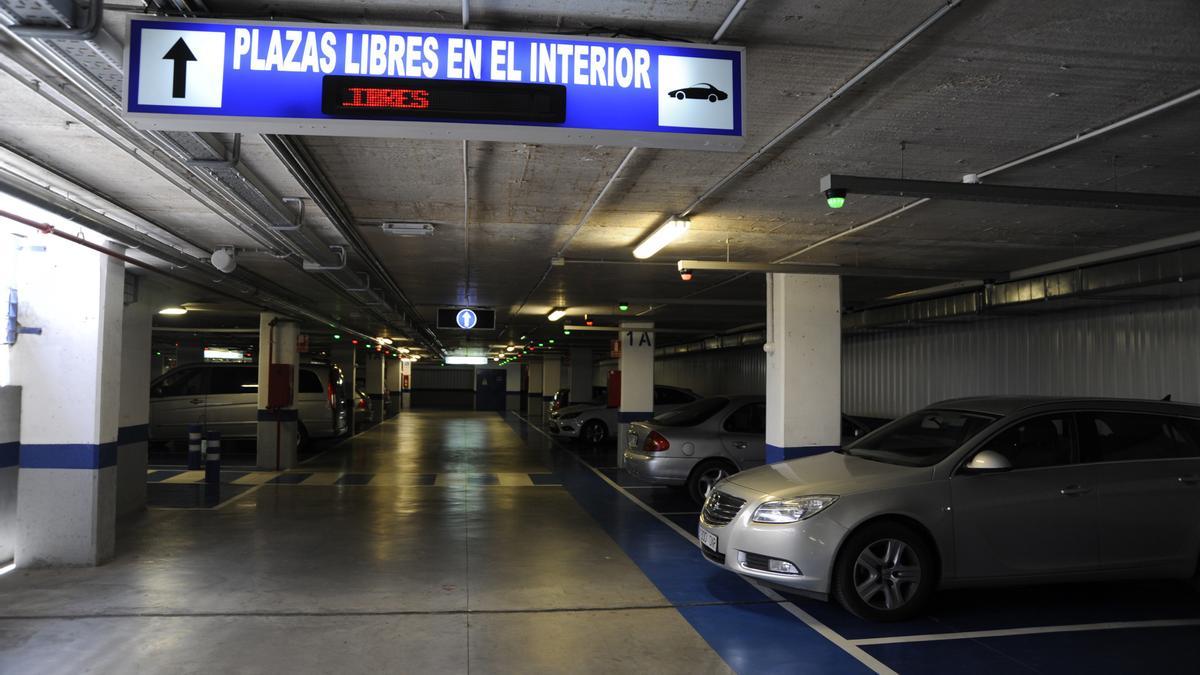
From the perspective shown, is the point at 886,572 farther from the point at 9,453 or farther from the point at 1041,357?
the point at 1041,357

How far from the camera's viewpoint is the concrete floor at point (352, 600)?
14.8 ft

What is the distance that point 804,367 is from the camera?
892 cm

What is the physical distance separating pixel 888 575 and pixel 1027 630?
96 cm

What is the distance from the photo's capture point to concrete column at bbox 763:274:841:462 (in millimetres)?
8820

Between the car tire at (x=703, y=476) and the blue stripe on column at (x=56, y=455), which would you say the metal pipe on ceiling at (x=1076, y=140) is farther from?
the blue stripe on column at (x=56, y=455)

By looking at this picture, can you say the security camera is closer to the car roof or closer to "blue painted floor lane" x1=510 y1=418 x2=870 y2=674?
"blue painted floor lane" x1=510 y1=418 x2=870 y2=674

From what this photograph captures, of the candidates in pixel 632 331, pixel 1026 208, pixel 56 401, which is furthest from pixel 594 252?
pixel 632 331

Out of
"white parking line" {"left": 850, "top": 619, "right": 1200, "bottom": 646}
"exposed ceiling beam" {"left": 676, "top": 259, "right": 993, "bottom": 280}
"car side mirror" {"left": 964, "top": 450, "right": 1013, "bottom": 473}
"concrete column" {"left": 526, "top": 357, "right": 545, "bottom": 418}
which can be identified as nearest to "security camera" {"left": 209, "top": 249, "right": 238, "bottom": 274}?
"exposed ceiling beam" {"left": 676, "top": 259, "right": 993, "bottom": 280}

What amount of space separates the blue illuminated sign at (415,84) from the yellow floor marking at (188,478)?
10349 millimetres

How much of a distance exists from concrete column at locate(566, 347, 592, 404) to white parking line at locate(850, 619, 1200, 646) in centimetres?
2236

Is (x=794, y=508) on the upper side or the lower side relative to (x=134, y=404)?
lower

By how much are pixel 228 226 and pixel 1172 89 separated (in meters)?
7.51

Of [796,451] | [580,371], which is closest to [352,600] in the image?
[796,451]

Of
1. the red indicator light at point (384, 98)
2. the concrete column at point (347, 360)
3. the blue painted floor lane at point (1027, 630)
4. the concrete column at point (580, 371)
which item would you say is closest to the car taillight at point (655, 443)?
the blue painted floor lane at point (1027, 630)
